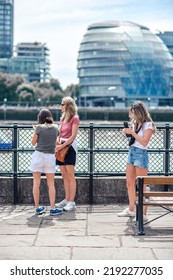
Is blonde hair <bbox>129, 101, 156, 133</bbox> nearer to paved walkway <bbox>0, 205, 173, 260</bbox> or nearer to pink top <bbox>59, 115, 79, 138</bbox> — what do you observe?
pink top <bbox>59, 115, 79, 138</bbox>

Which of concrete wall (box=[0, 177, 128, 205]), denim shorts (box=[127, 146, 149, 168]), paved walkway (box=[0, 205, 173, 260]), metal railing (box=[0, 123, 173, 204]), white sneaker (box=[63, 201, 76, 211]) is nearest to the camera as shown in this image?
paved walkway (box=[0, 205, 173, 260])

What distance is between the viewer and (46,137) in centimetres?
871

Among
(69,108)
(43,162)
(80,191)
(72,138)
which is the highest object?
(69,108)

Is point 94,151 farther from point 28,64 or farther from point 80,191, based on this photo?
point 28,64

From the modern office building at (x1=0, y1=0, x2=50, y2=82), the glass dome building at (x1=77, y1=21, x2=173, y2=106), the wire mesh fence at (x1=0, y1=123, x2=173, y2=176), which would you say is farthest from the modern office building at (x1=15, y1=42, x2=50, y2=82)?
the wire mesh fence at (x1=0, y1=123, x2=173, y2=176)

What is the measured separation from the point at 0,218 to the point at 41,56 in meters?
192

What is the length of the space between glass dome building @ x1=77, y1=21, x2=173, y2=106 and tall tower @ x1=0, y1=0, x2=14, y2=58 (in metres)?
42.4

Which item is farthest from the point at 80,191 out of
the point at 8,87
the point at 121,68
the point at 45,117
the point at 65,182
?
the point at 121,68

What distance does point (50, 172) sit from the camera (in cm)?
881

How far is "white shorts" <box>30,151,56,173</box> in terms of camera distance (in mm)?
8781

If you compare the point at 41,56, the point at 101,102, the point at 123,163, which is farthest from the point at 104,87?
the point at 123,163

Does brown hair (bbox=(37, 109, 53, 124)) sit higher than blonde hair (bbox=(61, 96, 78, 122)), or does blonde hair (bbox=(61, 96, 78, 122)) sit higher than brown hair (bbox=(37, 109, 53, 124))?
blonde hair (bbox=(61, 96, 78, 122))

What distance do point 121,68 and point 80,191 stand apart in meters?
139

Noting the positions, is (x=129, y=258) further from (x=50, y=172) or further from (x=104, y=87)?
(x=104, y=87)
